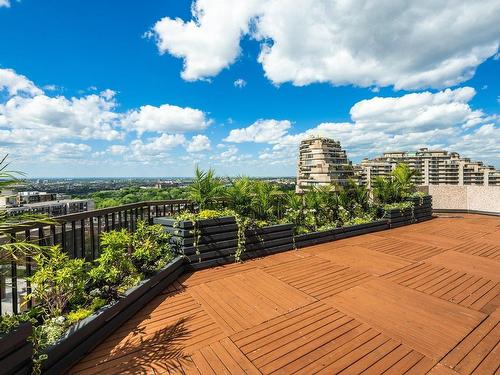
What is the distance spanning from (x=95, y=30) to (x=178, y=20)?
4.70 m

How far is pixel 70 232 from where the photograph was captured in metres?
2.99

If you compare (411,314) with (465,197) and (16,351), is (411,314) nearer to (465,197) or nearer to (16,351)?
(16,351)

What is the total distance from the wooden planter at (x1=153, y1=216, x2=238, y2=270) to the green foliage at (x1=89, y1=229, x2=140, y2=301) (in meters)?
0.77

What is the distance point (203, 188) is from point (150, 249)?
1.33 metres

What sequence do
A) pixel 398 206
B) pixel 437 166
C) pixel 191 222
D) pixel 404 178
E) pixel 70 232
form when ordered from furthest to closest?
pixel 437 166 → pixel 404 178 → pixel 398 206 → pixel 191 222 → pixel 70 232

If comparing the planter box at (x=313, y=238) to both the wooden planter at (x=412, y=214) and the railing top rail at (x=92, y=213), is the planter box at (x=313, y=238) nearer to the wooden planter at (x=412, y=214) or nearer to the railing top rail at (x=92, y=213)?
the railing top rail at (x=92, y=213)

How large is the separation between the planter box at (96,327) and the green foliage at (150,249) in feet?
0.64

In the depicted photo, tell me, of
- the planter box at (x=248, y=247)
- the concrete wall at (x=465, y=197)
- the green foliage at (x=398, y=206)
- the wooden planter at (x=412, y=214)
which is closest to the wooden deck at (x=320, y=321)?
the planter box at (x=248, y=247)

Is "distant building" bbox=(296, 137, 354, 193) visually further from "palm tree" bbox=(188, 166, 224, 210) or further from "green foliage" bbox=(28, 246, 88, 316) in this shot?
"green foliage" bbox=(28, 246, 88, 316)

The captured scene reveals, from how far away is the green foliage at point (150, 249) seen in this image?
273cm

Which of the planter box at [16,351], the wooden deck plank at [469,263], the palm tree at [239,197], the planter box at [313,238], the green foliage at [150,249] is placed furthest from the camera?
the planter box at [313,238]

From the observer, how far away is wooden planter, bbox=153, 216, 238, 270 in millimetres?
3342

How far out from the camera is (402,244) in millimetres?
4672

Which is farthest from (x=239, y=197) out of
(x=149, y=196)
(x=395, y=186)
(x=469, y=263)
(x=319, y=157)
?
(x=319, y=157)
